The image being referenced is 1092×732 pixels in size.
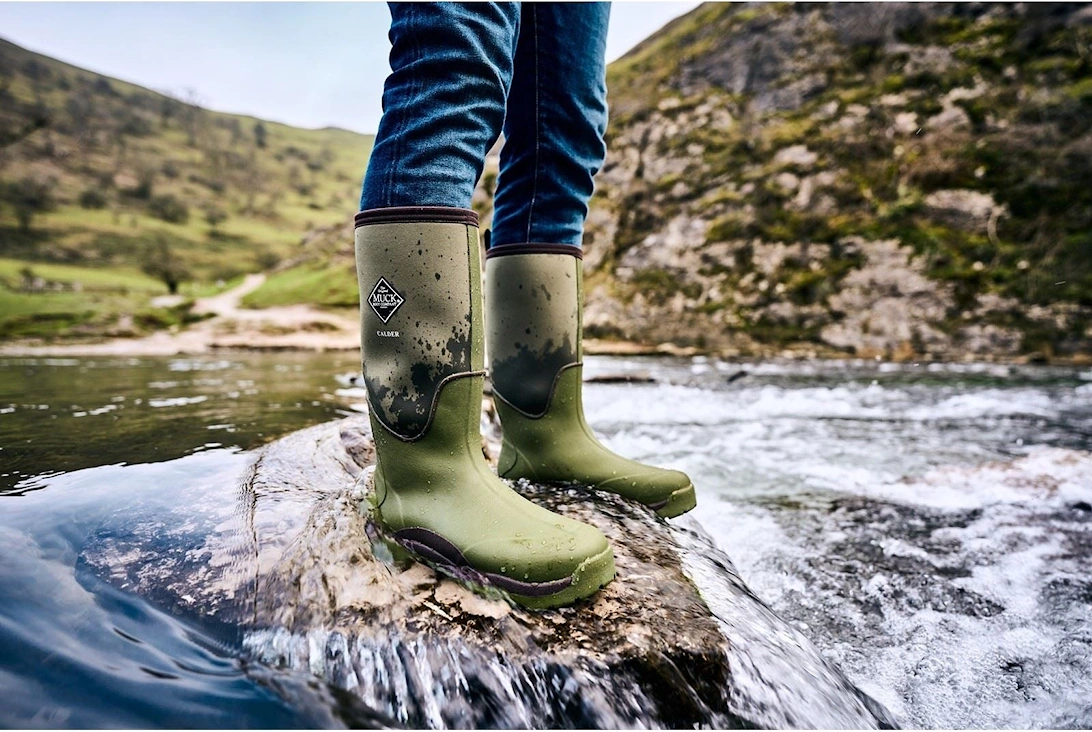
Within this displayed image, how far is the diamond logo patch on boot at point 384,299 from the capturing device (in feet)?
3.14

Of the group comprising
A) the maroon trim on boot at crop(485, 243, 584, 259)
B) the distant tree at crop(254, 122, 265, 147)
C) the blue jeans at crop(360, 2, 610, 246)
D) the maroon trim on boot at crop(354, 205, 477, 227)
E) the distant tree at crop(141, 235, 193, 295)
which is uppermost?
the distant tree at crop(254, 122, 265, 147)

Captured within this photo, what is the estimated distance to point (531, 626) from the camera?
33.7 inches

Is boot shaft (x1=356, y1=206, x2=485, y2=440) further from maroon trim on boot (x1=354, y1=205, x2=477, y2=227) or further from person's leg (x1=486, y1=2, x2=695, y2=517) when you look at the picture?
person's leg (x1=486, y1=2, x2=695, y2=517)

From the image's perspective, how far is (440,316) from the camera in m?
0.98

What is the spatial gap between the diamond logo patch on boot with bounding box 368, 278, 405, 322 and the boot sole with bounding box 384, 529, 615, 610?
1.31 ft

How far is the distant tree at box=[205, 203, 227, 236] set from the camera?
41812 millimetres

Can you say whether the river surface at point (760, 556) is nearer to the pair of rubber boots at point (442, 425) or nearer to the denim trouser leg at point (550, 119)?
the pair of rubber boots at point (442, 425)

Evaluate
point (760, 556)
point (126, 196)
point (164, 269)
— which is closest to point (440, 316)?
point (760, 556)

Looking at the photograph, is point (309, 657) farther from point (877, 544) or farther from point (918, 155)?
point (918, 155)

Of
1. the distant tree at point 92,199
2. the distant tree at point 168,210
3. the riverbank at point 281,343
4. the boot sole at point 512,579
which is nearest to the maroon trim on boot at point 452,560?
the boot sole at point 512,579

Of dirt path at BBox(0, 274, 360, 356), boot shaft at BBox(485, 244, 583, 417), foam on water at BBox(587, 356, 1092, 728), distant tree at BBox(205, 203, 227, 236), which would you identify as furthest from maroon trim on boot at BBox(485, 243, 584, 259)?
distant tree at BBox(205, 203, 227, 236)

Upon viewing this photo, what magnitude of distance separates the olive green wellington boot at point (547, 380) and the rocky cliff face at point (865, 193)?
11662 mm

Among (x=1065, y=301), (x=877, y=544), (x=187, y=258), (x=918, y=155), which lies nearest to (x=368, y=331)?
(x=877, y=544)

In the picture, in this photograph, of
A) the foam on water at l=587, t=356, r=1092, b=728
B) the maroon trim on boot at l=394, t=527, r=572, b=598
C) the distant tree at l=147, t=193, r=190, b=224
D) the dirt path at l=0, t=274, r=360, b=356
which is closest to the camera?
the maroon trim on boot at l=394, t=527, r=572, b=598
